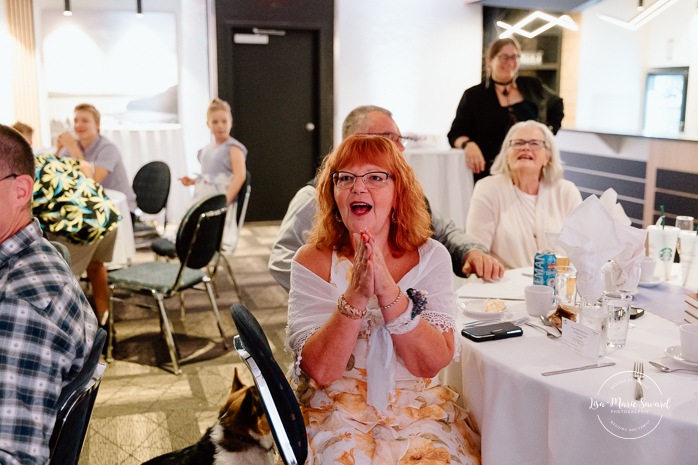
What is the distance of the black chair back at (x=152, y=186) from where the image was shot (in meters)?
5.75

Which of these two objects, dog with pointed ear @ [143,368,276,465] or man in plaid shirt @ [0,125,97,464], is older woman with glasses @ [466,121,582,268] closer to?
dog with pointed ear @ [143,368,276,465]

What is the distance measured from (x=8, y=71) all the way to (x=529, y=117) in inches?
244

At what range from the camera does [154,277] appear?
152 inches

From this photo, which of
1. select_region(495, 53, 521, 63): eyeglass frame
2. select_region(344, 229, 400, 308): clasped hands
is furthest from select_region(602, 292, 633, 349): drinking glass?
select_region(495, 53, 521, 63): eyeglass frame

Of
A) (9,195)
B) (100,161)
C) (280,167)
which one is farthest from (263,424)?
(280,167)

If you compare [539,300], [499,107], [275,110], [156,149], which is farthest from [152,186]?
[539,300]

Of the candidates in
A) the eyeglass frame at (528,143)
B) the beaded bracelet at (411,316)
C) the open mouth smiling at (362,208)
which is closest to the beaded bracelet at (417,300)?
the beaded bracelet at (411,316)

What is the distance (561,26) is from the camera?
30.1 feet

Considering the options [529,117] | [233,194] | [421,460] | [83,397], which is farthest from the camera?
[233,194]

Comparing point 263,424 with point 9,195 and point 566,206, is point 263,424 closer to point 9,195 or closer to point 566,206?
point 9,195

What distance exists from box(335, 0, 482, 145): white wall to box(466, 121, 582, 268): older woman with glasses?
5016mm

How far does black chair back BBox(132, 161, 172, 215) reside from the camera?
18.9 ft

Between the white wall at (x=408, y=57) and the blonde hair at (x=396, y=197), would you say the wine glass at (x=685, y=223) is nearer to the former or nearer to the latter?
the blonde hair at (x=396, y=197)

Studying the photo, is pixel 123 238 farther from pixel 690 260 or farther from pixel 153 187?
pixel 690 260
